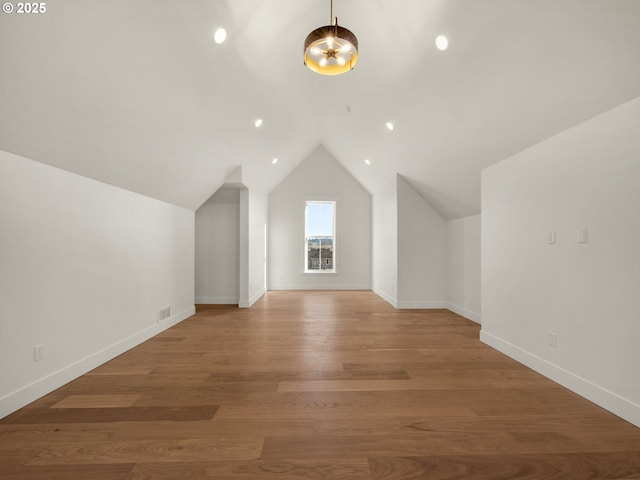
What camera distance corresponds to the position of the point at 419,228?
5.46 m

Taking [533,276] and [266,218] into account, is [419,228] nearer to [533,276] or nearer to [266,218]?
[533,276]

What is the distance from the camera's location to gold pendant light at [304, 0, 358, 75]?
7.37ft

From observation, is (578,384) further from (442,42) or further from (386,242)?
(386,242)

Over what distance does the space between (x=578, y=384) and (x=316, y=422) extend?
199cm

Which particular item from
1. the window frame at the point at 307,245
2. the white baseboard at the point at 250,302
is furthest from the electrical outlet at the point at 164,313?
the window frame at the point at 307,245

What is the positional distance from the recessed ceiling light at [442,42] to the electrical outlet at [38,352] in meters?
3.91

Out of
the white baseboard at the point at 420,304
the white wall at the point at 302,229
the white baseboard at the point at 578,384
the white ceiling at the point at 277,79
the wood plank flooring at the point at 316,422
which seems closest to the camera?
the wood plank flooring at the point at 316,422

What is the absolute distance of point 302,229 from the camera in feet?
25.6

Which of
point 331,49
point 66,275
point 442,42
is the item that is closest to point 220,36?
point 331,49

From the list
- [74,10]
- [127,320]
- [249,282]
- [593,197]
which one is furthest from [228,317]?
[593,197]

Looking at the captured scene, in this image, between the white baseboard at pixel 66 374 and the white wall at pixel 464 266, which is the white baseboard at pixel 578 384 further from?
the white baseboard at pixel 66 374

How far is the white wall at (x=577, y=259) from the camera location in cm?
195

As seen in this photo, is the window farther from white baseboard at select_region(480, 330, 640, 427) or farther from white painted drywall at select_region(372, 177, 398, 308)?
white baseboard at select_region(480, 330, 640, 427)

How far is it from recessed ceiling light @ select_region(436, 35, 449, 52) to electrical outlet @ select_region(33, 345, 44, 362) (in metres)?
3.91
